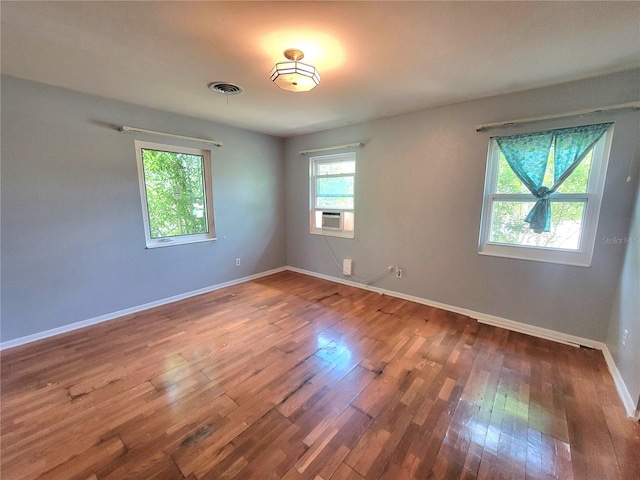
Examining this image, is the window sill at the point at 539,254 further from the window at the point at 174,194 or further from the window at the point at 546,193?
the window at the point at 174,194

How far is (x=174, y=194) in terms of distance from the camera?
136 inches

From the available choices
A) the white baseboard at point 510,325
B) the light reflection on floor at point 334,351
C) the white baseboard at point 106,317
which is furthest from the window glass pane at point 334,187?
the light reflection on floor at point 334,351

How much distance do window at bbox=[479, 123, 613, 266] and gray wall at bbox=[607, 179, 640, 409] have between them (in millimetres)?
286

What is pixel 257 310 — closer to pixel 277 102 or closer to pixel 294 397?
pixel 294 397

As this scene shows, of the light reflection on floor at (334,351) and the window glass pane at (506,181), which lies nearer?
the light reflection on floor at (334,351)

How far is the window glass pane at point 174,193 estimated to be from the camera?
127 inches

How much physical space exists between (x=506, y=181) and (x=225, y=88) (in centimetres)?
306

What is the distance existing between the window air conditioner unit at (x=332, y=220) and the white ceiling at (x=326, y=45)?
1822mm

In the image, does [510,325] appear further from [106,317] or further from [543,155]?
[106,317]

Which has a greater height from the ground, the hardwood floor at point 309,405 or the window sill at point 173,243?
the window sill at point 173,243

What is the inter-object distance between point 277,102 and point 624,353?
378 centimetres

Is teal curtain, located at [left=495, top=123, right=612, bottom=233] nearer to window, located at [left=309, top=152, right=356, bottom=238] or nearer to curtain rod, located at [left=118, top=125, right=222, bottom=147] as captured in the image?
window, located at [left=309, top=152, right=356, bottom=238]

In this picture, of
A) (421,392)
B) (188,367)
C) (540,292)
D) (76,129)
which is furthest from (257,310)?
(540,292)

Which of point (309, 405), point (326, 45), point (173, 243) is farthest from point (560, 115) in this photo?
point (173, 243)
